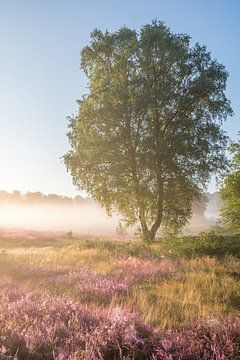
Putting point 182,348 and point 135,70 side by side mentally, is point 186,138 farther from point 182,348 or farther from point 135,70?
point 182,348

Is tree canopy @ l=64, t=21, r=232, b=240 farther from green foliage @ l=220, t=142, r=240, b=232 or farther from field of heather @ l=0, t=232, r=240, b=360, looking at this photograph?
field of heather @ l=0, t=232, r=240, b=360

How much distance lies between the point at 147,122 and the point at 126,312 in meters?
21.9

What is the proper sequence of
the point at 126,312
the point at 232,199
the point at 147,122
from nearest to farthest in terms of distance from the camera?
the point at 126,312 → the point at 232,199 → the point at 147,122

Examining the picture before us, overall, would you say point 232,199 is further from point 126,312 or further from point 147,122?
point 126,312

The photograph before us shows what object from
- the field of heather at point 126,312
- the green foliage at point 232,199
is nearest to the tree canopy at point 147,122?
the green foliage at point 232,199

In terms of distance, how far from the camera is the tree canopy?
26000mm

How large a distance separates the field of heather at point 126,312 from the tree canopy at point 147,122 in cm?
1217

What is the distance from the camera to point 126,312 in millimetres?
6078

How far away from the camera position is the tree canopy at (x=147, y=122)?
26000mm

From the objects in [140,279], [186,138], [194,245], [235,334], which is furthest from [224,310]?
[186,138]

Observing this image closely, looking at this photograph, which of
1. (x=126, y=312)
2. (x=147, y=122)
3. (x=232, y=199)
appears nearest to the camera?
(x=126, y=312)

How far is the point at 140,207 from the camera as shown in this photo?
27172mm

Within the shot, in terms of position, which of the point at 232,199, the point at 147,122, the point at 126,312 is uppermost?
the point at 147,122

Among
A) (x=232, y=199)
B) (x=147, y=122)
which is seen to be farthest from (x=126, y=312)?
(x=147, y=122)
